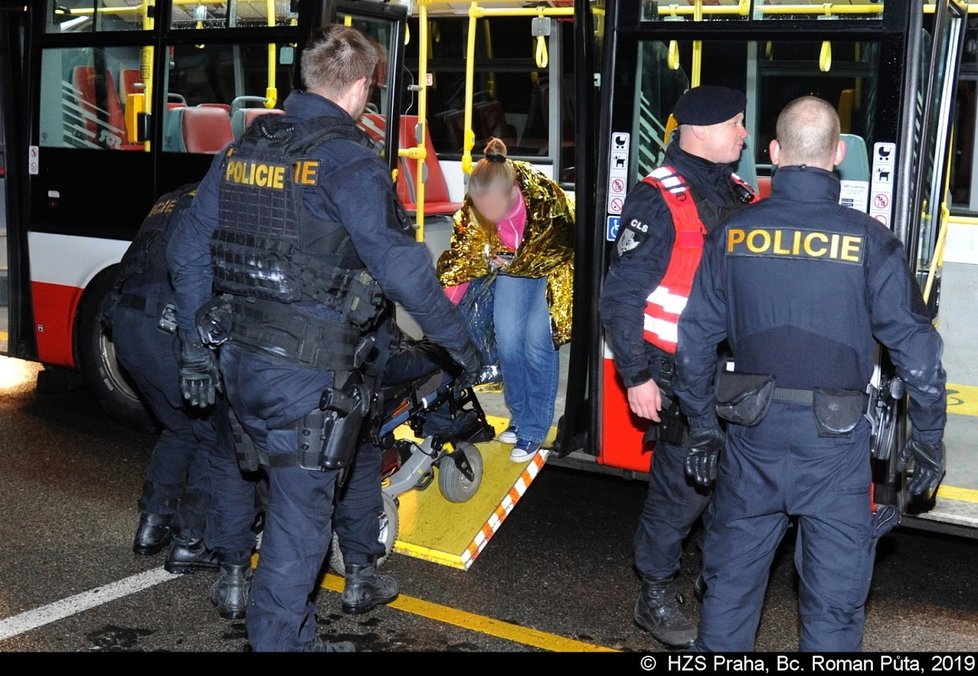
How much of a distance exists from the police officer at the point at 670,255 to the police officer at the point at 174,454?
4.64 ft

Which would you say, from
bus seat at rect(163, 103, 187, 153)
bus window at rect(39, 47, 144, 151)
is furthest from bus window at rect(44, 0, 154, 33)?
bus seat at rect(163, 103, 187, 153)

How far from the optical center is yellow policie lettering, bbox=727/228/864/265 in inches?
131

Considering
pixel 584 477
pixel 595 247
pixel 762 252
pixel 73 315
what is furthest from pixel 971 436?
pixel 73 315

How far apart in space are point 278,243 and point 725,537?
1564 mm

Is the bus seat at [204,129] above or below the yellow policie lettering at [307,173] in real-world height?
above

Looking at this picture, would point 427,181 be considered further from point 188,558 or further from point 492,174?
point 188,558

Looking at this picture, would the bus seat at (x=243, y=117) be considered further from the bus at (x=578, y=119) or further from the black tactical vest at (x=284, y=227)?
the black tactical vest at (x=284, y=227)

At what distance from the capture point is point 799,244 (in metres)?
3.36

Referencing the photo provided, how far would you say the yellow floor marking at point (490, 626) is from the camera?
14.4 feet

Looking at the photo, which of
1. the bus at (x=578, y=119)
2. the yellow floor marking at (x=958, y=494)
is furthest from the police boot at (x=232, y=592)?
the yellow floor marking at (x=958, y=494)

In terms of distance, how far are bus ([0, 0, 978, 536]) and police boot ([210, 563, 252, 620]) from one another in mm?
1397

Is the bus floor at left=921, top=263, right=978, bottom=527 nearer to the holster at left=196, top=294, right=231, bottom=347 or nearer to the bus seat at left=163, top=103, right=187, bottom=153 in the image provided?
the holster at left=196, top=294, right=231, bottom=347

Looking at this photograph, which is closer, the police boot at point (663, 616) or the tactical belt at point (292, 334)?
the tactical belt at point (292, 334)

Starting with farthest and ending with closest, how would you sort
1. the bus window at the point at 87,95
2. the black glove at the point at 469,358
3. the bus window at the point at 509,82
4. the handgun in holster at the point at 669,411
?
the bus window at the point at 509,82
the bus window at the point at 87,95
the handgun in holster at the point at 669,411
the black glove at the point at 469,358
